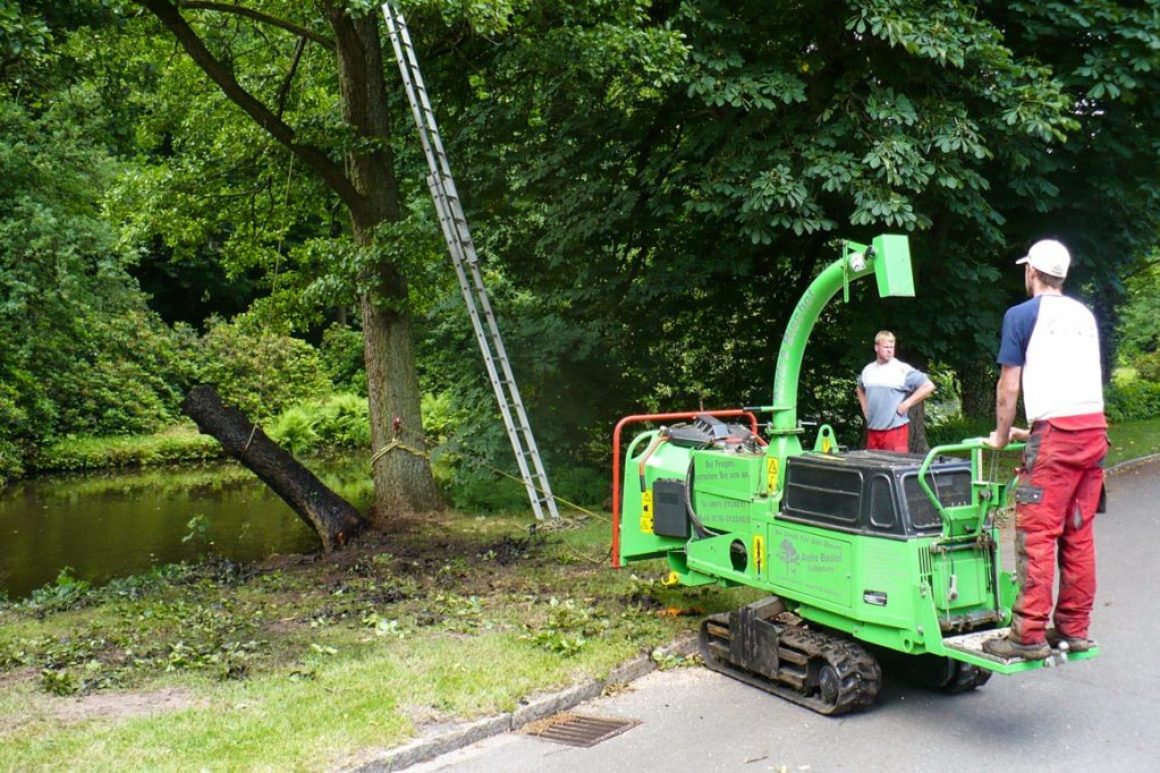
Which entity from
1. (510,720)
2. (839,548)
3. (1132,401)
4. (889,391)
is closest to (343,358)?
(1132,401)

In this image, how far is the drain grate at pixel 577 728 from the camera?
599cm

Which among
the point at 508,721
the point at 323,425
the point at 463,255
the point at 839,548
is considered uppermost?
the point at 463,255

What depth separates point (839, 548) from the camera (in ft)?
20.0

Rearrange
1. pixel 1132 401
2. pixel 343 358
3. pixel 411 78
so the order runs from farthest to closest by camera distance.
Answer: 1. pixel 343 358
2. pixel 1132 401
3. pixel 411 78

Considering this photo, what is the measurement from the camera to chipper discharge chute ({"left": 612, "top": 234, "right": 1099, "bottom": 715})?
5746 millimetres

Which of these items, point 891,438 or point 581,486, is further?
point 581,486

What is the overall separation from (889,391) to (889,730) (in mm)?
4434

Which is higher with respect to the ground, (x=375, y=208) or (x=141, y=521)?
(x=375, y=208)

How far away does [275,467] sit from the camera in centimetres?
1284

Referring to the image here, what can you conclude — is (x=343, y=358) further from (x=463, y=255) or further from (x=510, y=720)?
(x=510, y=720)

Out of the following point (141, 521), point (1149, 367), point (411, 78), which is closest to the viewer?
point (411, 78)

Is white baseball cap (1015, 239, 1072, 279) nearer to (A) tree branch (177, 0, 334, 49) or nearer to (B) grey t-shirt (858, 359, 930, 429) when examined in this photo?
(B) grey t-shirt (858, 359, 930, 429)

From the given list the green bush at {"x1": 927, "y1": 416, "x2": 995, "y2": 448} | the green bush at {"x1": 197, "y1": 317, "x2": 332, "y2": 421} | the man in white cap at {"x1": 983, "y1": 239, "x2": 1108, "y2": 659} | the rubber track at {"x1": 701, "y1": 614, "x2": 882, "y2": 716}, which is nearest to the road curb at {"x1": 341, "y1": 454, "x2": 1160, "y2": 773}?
the rubber track at {"x1": 701, "y1": 614, "x2": 882, "y2": 716}

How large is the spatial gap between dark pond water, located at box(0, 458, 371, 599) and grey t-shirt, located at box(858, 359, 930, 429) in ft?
28.0
